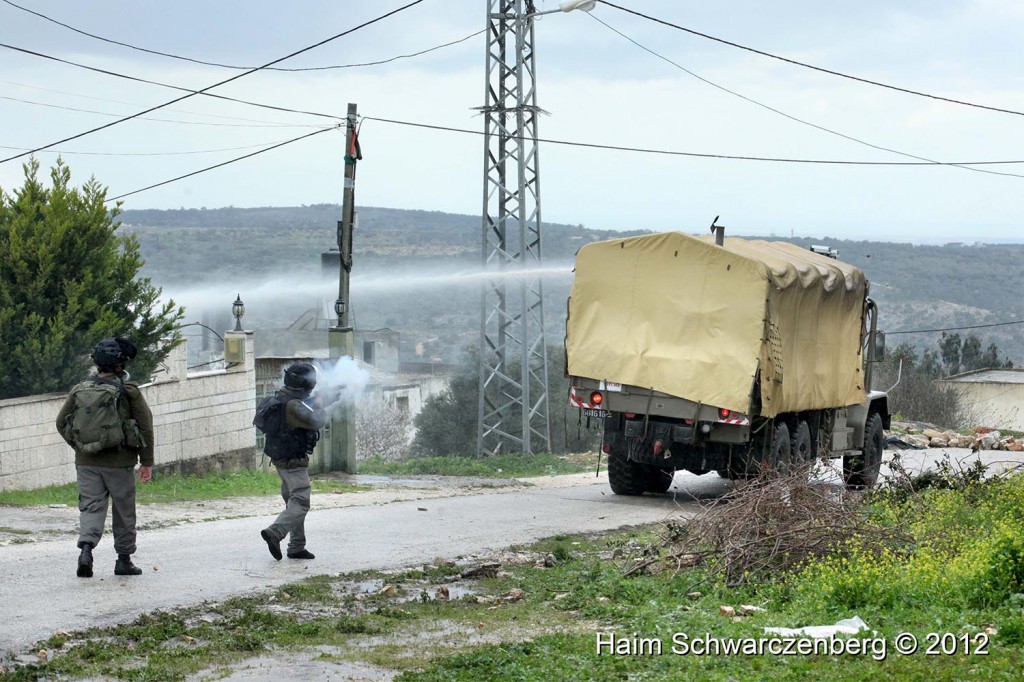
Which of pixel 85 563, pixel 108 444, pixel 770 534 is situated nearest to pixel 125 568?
pixel 85 563

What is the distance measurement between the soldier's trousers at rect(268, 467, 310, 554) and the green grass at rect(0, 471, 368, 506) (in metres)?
4.88

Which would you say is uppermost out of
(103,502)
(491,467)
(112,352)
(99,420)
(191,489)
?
(112,352)

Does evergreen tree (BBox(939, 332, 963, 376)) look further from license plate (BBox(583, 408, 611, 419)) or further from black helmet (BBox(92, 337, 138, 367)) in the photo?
black helmet (BBox(92, 337, 138, 367))

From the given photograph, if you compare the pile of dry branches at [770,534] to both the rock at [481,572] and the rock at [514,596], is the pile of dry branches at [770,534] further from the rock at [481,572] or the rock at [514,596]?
the rock at [481,572]

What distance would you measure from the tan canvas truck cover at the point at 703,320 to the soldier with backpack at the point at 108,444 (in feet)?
23.9

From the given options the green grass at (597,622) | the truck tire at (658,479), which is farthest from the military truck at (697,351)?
the green grass at (597,622)

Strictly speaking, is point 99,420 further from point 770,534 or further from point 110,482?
point 770,534

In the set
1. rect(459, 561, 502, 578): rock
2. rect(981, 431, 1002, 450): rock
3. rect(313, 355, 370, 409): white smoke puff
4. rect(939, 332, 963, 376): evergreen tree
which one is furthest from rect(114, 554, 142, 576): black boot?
rect(939, 332, 963, 376): evergreen tree

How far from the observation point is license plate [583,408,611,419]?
605 inches

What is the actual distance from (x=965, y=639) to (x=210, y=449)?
46.0ft

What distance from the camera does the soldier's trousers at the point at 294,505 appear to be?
9.95 meters

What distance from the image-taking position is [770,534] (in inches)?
363

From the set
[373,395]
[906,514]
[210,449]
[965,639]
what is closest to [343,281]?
[210,449]

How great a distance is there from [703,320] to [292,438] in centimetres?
645
